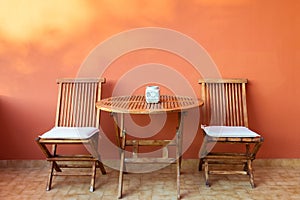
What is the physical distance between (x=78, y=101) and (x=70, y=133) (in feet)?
1.59

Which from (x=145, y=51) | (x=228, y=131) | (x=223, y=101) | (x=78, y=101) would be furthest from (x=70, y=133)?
(x=223, y=101)

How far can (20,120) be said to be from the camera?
9.73 ft

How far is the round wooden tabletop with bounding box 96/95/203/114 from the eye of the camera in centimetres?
216

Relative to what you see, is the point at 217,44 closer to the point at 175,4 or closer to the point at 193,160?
the point at 175,4

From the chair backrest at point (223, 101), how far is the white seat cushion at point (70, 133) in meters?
1.13

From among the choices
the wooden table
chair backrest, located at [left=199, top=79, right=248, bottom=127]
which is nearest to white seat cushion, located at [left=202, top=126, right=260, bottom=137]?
chair backrest, located at [left=199, top=79, right=248, bottom=127]

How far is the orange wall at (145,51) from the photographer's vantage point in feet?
9.34

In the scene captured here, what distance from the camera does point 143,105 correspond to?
236cm

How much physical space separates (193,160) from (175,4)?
161cm

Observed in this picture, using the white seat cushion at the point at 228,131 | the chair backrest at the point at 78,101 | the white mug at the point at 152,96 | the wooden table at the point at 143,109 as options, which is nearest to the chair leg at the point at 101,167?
the wooden table at the point at 143,109

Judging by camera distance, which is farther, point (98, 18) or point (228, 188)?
point (98, 18)

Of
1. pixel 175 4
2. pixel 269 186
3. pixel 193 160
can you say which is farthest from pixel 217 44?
pixel 269 186

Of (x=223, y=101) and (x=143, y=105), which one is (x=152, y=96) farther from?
(x=223, y=101)

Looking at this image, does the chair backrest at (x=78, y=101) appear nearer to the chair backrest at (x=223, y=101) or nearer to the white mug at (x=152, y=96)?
the white mug at (x=152, y=96)
